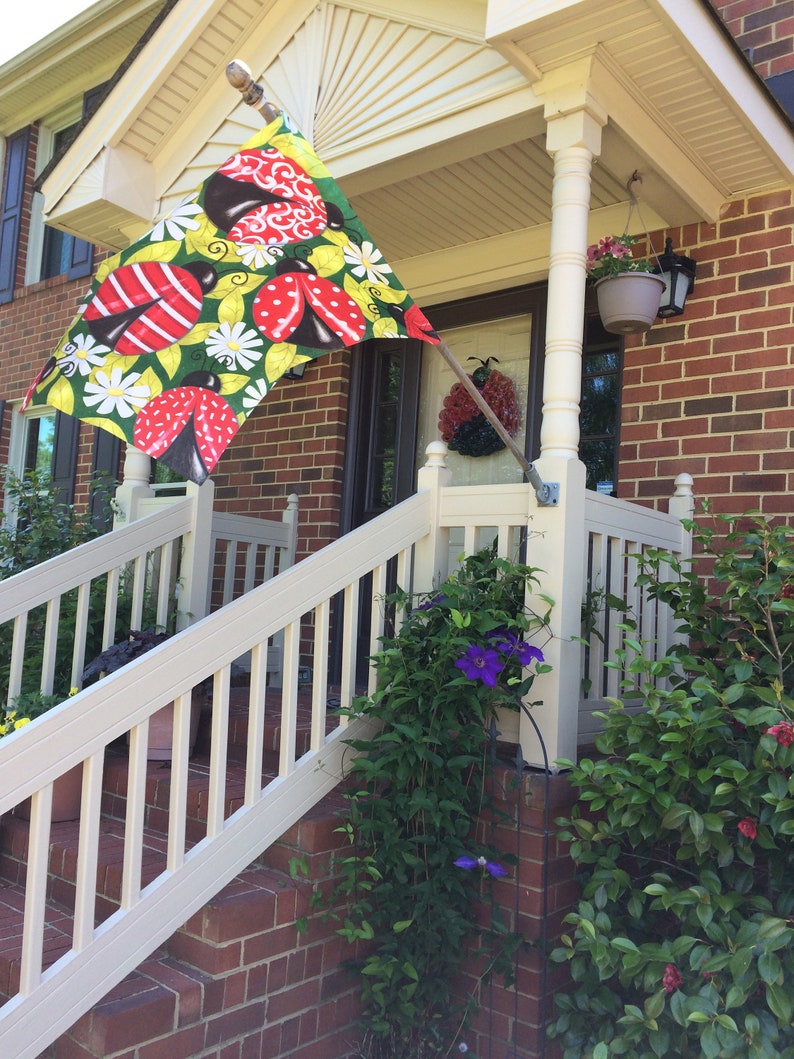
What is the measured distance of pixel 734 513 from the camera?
358cm

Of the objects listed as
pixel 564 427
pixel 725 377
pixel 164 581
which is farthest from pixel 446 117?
pixel 164 581

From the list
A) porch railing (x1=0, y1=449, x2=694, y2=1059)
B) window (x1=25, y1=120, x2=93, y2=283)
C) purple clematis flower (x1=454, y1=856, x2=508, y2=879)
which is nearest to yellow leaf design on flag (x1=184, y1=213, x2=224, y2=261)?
porch railing (x1=0, y1=449, x2=694, y2=1059)

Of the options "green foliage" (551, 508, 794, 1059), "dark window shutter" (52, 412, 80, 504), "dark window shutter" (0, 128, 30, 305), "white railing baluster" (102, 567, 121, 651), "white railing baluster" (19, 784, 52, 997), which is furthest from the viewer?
"dark window shutter" (0, 128, 30, 305)

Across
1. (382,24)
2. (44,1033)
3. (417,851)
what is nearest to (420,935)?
(417,851)

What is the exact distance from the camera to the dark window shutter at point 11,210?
7551 mm

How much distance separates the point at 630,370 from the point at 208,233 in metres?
2.26

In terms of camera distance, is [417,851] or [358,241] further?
[417,851]

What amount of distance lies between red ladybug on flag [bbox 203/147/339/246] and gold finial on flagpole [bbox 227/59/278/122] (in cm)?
9

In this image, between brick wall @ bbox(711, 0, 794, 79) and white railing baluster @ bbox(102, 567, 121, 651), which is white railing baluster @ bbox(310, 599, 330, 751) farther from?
brick wall @ bbox(711, 0, 794, 79)

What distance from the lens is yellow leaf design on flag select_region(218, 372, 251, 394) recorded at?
7.16 feet

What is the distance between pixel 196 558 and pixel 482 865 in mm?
2121

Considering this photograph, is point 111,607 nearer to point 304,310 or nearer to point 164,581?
point 164,581

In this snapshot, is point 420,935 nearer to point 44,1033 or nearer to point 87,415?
point 44,1033

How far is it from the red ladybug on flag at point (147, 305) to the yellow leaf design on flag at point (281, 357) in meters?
0.21
